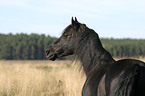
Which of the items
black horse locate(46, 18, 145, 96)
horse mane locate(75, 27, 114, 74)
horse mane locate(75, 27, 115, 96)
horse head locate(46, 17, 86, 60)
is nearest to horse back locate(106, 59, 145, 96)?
black horse locate(46, 18, 145, 96)

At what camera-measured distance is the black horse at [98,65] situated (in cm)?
274

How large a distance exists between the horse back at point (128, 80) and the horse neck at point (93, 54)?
2.98 feet

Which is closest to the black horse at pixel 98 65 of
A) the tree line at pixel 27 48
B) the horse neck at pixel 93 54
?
the horse neck at pixel 93 54

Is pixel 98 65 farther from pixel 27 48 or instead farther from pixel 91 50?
pixel 27 48

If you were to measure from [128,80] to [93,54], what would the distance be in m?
1.21

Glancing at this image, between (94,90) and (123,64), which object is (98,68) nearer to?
(94,90)

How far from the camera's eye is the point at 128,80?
2732mm

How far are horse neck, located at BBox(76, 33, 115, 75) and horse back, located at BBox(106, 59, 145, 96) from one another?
2.98 ft

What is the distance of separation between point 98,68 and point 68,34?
87 centimetres

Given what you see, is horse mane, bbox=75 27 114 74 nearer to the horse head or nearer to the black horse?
the black horse

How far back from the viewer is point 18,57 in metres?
70.5

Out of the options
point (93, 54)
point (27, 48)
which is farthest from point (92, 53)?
point (27, 48)

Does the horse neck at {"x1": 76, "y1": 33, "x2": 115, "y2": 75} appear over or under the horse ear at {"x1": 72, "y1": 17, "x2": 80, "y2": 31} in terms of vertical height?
under

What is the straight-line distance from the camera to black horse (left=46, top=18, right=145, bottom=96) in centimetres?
274
